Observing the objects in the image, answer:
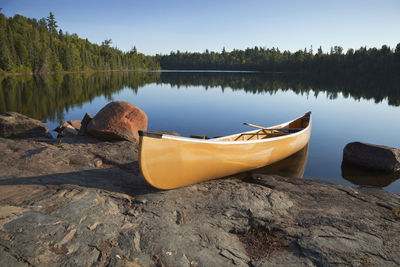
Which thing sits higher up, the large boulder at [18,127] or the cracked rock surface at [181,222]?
the large boulder at [18,127]

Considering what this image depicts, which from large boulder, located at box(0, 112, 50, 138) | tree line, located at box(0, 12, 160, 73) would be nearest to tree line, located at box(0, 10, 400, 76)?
tree line, located at box(0, 12, 160, 73)

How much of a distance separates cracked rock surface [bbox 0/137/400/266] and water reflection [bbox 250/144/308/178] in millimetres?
1984

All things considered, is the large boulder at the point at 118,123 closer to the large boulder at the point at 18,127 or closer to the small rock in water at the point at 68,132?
the small rock in water at the point at 68,132

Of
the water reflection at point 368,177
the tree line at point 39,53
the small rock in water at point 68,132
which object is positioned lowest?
the water reflection at point 368,177

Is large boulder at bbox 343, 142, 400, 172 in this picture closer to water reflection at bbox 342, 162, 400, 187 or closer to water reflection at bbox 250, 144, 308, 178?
water reflection at bbox 342, 162, 400, 187

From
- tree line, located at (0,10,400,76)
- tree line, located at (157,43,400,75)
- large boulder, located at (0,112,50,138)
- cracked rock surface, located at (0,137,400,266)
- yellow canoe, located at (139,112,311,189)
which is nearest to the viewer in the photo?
cracked rock surface, located at (0,137,400,266)

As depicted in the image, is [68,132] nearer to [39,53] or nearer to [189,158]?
[189,158]

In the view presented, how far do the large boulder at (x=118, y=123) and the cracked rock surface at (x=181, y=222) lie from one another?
255 cm

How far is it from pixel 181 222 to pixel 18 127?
8781mm

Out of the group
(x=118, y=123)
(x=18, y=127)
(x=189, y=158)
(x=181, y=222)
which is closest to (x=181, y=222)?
(x=181, y=222)

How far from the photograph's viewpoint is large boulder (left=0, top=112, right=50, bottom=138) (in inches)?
359

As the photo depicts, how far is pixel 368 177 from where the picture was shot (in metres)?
7.78

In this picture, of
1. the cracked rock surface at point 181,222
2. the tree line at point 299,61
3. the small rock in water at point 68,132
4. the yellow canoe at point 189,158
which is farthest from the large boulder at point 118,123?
the tree line at point 299,61

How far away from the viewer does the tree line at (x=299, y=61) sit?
71250mm
